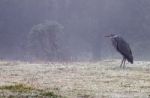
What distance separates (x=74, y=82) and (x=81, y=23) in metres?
33.8

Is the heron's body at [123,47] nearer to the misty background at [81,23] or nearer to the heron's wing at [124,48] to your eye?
the heron's wing at [124,48]

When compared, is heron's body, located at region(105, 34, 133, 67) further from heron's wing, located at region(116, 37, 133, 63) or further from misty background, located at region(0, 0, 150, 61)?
misty background, located at region(0, 0, 150, 61)

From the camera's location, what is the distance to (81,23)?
160 ft

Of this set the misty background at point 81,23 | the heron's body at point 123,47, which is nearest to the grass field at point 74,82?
the heron's body at point 123,47

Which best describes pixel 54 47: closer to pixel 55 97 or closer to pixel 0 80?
pixel 0 80

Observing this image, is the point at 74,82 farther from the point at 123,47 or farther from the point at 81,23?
the point at 81,23

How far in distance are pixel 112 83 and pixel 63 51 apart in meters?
24.1

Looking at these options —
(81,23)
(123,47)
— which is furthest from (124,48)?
(81,23)

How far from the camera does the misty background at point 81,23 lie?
44094 mm

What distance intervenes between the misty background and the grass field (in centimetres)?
2217

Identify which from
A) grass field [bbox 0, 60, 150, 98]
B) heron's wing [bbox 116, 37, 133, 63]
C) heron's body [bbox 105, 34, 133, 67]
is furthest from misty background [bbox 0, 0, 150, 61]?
grass field [bbox 0, 60, 150, 98]

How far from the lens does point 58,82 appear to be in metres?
14.9

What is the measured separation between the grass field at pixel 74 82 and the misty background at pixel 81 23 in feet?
72.7

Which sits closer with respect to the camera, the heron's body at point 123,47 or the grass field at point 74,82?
the grass field at point 74,82
